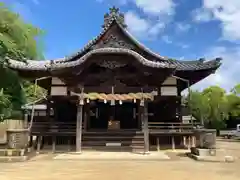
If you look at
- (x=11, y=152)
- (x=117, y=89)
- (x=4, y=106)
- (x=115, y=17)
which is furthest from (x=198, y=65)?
(x=4, y=106)

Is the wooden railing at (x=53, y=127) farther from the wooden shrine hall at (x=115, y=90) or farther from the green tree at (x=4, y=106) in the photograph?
the green tree at (x=4, y=106)

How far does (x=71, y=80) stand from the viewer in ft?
55.6

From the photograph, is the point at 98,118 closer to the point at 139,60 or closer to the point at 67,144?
the point at 67,144

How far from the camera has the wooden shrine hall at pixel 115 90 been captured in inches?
607

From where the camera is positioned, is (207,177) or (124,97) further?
(124,97)

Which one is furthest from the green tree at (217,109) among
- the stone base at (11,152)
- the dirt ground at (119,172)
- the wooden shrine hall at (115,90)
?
the stone base at (11,152)

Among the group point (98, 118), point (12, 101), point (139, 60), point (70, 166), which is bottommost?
point (70, 166)

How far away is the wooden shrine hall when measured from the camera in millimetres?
15414

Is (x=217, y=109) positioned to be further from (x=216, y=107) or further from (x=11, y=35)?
(x=11, y=35)

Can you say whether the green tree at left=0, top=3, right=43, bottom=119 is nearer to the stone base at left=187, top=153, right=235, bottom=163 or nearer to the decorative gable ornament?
the decorative gable ornament

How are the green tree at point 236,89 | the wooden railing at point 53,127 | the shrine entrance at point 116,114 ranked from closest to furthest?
the wooden railing at point 53,127 < the shrine entrance at point 116,114 < the green tree at point 236,89

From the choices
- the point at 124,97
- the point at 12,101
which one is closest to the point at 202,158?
the point at 124,97

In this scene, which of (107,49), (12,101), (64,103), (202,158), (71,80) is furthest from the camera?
(12,101)

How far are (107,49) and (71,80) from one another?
11.4 feet
